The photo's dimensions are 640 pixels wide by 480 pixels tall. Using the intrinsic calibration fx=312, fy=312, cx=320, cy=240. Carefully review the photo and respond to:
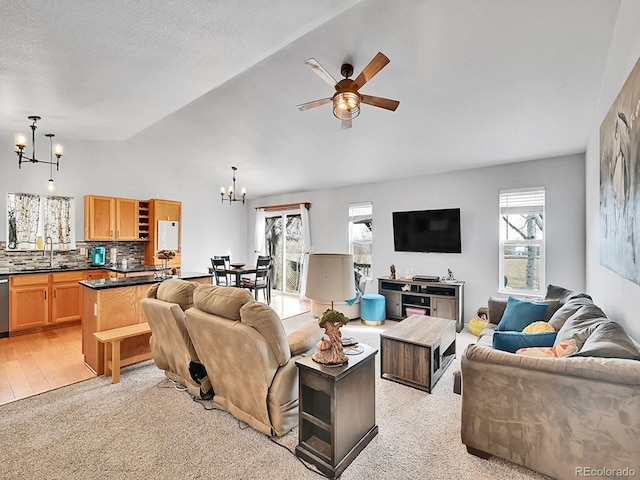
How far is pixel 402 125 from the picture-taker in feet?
13.3

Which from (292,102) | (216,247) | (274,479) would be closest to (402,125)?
(292,102)

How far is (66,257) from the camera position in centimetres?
550

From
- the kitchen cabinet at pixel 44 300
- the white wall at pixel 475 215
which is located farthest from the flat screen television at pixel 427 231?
the kitchen cabinet at pixel 44 300

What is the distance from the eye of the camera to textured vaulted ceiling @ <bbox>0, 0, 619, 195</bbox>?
2205mm

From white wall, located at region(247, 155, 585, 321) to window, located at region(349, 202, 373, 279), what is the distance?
124mm

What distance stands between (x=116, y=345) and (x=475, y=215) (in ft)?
16.5

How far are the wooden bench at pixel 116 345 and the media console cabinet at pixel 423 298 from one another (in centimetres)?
370

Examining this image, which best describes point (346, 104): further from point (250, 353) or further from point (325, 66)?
point (250, 353)

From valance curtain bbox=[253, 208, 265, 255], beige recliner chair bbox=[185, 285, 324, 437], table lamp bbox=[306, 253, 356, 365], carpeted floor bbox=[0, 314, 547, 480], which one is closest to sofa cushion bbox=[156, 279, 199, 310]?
beige recliner chair bbox=[185, 285, 324, 437]

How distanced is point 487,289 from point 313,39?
420 centimetres

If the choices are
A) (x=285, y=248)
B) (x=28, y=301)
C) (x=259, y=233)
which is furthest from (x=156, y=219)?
(x=285, y=248)

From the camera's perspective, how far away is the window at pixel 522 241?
175 inches

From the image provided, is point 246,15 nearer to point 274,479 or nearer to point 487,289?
point 274,479

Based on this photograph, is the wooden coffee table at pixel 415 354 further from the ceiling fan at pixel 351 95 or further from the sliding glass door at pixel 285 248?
the sliding glass door at pixel 285 248
